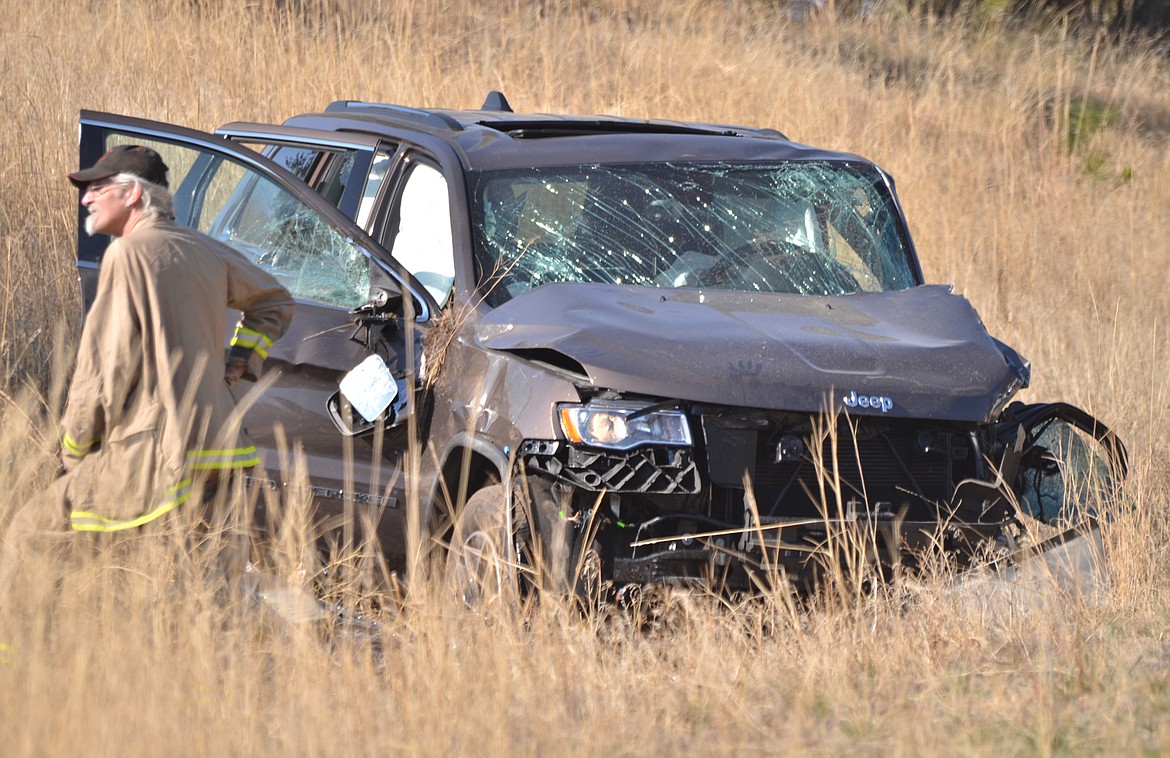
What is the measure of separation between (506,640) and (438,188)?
1.95 m

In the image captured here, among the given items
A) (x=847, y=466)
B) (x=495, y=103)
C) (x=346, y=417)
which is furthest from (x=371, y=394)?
(x=495, y=103)

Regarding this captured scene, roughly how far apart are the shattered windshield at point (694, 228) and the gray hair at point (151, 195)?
3.61 feet

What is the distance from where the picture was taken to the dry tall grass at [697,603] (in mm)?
3188

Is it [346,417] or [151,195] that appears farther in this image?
[346,417]

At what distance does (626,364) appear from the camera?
3.87 m

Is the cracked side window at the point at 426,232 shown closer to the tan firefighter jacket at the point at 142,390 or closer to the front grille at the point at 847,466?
the tan firefighter jacket at the point at 142,390

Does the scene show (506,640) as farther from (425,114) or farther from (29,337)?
(29,337)


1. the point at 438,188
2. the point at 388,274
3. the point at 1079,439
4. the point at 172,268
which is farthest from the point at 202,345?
the point at 1079,439

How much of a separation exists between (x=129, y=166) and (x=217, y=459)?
33.7 inches

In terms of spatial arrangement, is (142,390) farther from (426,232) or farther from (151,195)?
(426,232)

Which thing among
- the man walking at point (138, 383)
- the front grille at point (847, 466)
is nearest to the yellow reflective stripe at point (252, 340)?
the man walking at point (138, 383)

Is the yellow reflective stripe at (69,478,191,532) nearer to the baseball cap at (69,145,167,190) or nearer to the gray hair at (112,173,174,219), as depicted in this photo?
the gray hair at (112,173,174,219)

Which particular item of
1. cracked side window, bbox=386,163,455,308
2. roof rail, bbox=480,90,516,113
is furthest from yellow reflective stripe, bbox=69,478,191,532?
roof rail, bbox=480,90,516,113

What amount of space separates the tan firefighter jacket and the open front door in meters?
0.58
